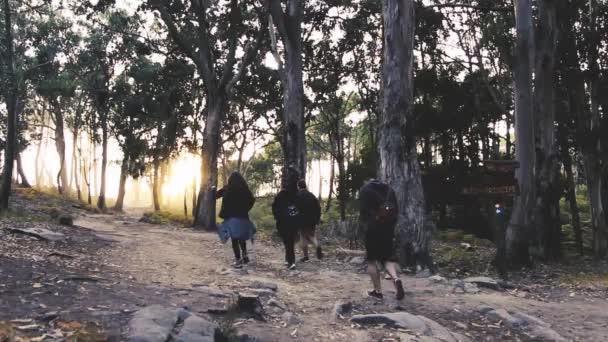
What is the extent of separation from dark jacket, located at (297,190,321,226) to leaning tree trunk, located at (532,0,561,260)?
24.0 ft

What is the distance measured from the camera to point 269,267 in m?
9.87

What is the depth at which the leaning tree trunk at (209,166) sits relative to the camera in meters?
20.4

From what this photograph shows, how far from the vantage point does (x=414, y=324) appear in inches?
212

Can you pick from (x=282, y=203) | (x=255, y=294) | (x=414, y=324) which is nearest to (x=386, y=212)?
(x=414, y=324)

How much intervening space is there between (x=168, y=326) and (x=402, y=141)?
655cm

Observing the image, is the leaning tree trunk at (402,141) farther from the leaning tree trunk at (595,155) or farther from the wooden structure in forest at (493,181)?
the leaning tree trunk at (595,155)

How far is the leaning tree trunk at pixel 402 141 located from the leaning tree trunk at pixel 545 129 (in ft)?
20.0

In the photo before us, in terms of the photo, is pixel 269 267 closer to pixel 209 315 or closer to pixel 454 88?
pixel 209 315

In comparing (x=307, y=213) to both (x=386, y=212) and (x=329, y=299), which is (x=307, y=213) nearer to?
(x=329, y=299)

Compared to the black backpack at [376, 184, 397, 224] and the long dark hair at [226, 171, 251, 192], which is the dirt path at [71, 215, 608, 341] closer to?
the black backpack at [376, 184, 397, 224]

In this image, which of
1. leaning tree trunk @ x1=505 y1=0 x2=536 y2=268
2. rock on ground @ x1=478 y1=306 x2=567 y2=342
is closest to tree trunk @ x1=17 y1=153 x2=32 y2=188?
leaning tree trunk @ x1=505 y1=0 x2=536 y2=268

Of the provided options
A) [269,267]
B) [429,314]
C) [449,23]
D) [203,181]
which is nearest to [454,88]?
[449,23]

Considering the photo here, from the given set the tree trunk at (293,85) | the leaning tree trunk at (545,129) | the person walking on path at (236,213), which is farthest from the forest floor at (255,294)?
the tree trunk at (293,85)

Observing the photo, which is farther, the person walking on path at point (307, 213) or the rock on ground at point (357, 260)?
the rock on ground at point (357, 260)
